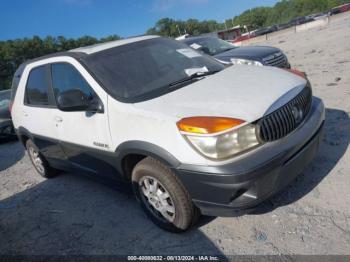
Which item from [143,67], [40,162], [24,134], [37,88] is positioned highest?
[143,67]

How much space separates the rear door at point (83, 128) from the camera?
3.39m

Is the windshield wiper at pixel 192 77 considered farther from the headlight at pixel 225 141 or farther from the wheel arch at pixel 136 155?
the headlight at pixel 225 141

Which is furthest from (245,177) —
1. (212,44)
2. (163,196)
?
(212,44)

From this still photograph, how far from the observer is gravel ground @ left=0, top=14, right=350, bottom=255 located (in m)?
2.82

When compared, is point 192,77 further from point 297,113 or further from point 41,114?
point 41,114

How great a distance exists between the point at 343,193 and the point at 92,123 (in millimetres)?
2580

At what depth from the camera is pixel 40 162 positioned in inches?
214

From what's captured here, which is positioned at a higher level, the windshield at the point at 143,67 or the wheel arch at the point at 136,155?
the windshield at the point at 143,67

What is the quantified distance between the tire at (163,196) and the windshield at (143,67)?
2.25 ft

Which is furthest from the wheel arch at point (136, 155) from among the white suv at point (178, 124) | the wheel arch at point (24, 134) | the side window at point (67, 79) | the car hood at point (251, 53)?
the car hood at point (251, 53)

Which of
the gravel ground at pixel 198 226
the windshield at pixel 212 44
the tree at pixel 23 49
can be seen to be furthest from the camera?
the tree at pixel 23 49

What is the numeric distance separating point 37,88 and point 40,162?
1.40 meters

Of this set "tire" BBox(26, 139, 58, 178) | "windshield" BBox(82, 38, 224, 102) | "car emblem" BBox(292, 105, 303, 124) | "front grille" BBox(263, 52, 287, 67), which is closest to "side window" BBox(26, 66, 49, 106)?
"tire" BBox(26, 139, 58, 178)

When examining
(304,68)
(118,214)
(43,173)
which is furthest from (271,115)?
(304,68)
